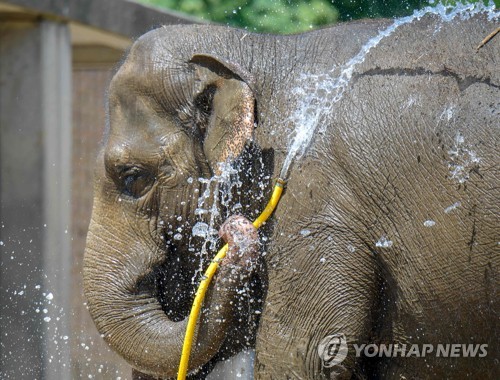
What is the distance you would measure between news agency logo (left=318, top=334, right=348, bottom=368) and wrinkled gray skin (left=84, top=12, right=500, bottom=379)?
0.03 m

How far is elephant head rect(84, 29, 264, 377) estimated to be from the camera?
401 cm

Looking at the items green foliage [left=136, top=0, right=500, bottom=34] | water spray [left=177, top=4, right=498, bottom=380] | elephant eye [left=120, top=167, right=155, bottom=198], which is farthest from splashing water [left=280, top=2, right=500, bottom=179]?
green foliage [left=136, top=0, right=500, bottom=34]

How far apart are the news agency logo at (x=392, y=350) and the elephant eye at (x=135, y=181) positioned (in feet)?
3.07

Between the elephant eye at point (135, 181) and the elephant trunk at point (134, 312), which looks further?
the elephant eye at point (135, 181)

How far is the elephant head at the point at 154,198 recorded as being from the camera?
401 cm

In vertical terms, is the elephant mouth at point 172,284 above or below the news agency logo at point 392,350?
above

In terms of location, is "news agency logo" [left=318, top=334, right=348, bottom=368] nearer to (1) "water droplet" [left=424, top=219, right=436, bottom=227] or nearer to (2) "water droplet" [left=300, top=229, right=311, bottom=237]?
(2) "water droplet" [left=300, top=229, right=311, bottom=237]

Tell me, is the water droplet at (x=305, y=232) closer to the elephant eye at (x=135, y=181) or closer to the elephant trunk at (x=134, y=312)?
the elephant trunk at (x=134, y=312)

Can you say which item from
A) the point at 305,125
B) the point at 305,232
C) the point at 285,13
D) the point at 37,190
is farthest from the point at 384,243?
the point at 285,13

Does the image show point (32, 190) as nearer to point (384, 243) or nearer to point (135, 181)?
point (135, 181)

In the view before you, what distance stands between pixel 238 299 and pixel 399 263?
610 mm

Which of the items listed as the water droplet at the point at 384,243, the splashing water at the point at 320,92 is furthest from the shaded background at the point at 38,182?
the water droplet at the point at 384,243

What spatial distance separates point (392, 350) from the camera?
3.86 meters

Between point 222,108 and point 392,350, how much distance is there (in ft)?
3.53
